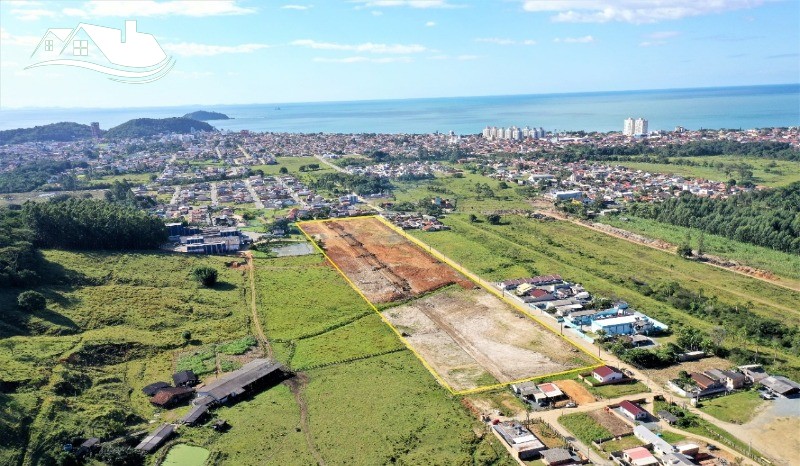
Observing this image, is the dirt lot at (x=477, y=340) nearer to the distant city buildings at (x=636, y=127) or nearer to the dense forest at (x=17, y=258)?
the dense forest at (x=17, y=258)

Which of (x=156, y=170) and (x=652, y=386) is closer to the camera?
(x=652, y=386)

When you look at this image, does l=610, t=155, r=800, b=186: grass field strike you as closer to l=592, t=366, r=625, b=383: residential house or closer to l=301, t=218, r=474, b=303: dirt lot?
l=301, t=218, r=474, b=303: dirt lot

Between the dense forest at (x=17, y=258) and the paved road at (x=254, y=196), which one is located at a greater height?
the dense forest at (x=17, y=258)

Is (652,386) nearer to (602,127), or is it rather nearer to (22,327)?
(22,327)

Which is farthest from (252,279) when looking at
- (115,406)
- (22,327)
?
(115,406)

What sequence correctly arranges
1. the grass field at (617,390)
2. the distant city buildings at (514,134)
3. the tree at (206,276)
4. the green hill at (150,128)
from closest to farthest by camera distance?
the grass field at (617,390), the tree at (206,276), the distant city buildings at (514,134), the green hill at (150,128)

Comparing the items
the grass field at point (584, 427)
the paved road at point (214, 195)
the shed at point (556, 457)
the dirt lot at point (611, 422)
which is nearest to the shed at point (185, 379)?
the shed at point (556, 457)

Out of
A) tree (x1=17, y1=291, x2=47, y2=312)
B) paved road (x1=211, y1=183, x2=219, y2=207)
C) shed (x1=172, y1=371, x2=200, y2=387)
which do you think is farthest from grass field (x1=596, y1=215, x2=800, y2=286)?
tree (x1=17, y1=291, x2=47, y2=312)
